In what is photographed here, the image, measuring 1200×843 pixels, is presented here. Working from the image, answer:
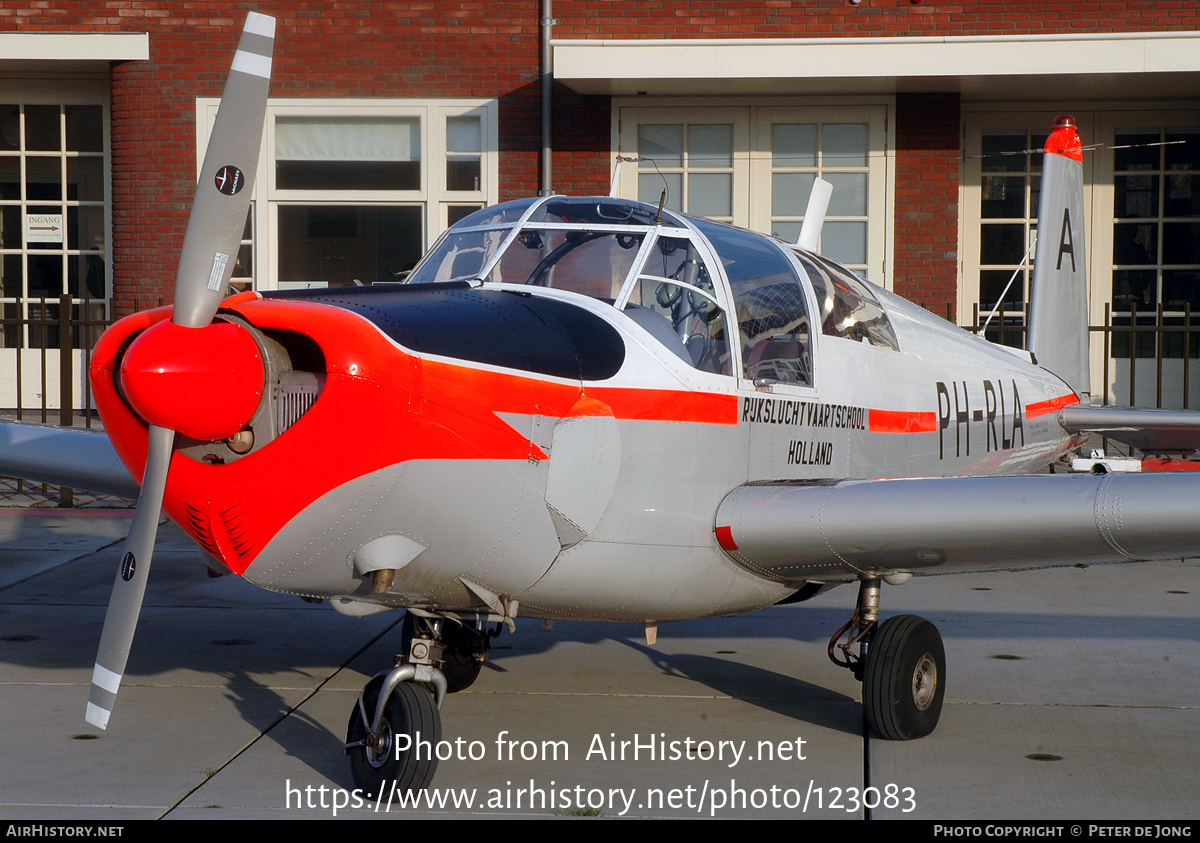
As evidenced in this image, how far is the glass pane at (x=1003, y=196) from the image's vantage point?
13.4 m

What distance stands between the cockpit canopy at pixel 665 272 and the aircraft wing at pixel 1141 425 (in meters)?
2.47

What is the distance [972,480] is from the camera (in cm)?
452

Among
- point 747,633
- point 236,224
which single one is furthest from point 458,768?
point 747,633

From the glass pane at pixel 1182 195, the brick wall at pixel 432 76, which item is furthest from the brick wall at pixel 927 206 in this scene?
the glass pane at pixel 1182 195

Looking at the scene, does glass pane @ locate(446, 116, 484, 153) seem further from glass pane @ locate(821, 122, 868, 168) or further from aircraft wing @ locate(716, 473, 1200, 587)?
aircraft wing @ locate(716, 473, 1200, 587)

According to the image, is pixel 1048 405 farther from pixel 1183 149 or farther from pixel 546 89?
pixel 1183 149

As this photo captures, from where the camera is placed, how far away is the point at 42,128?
45.6 ft

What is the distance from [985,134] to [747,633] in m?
8.41

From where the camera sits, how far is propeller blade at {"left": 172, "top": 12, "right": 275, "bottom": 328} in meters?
3.55

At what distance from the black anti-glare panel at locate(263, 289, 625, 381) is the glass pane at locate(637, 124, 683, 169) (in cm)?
903

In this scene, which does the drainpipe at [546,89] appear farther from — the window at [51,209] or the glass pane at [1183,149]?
the glass pane at [1183,149]

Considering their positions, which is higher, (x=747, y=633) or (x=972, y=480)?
(x=972, y=480)

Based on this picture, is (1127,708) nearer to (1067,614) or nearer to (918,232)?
(1067,614)

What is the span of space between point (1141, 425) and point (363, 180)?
874cm
